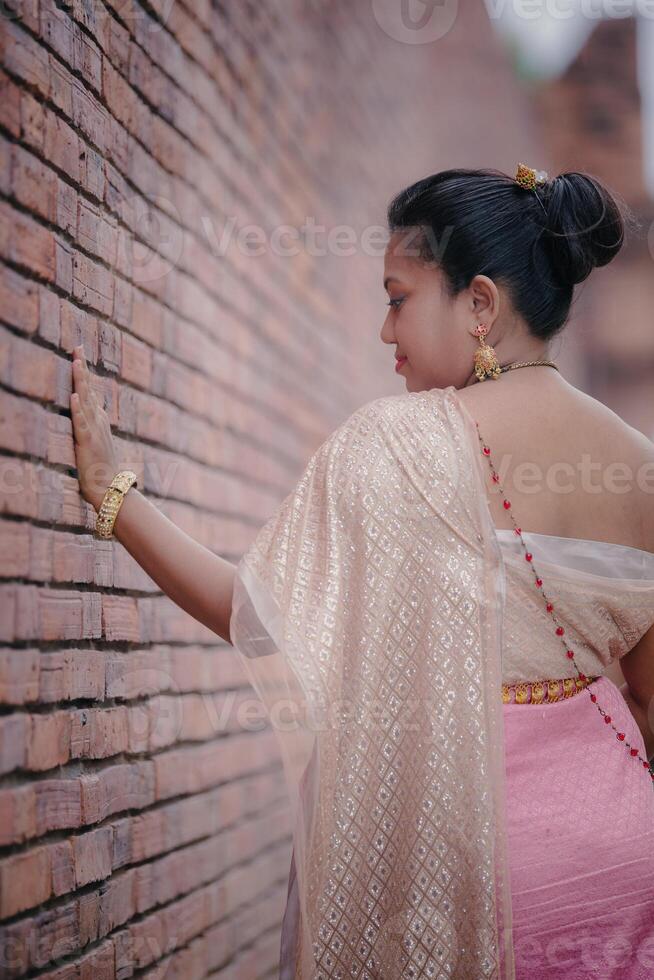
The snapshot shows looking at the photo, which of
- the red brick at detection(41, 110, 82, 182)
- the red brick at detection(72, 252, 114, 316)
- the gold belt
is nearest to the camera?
the gold belt

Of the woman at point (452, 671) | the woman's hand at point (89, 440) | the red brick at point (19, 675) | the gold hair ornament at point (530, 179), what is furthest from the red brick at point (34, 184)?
the gold hair ornament at point (530, 179)

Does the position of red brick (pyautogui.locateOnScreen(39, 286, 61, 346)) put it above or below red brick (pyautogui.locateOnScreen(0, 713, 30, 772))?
above

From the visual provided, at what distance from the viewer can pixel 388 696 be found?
1.43 meters

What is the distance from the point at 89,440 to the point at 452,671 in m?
0.63

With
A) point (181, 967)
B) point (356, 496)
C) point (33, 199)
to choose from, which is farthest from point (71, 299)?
point (181, 967)

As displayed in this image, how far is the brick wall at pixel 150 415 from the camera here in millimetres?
1499

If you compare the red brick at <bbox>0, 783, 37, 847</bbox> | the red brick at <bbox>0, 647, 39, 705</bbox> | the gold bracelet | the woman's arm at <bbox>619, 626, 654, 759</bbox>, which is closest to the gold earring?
the woman's arm at <bbox>619, 626, 654, 759</bbox>

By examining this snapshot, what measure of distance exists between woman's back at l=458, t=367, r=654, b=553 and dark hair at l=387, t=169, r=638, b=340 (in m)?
0.18

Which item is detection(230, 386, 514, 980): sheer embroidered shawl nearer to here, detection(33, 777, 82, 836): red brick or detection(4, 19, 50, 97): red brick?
detection(33, 777, 82, 836): red brick

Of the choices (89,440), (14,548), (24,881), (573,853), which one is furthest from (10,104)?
(573,853)

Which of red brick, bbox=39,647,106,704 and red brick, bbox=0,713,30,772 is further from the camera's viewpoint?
red brick, bbox=39,647,106,704

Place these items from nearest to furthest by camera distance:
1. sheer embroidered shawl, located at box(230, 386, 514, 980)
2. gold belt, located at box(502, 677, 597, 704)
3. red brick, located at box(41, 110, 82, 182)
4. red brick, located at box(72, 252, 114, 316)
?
1. sheer embroidered shawl, located at box(230, 386, 514, 980)
2. gold belt, located at box(502, 677, 597, 704)
3. red brick, located at box(41, 110, 82, 182)
4. red brick, located at box(72, 252, 114, 316)

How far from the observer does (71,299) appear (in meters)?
1.67

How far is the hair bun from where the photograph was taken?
67.7 inches
